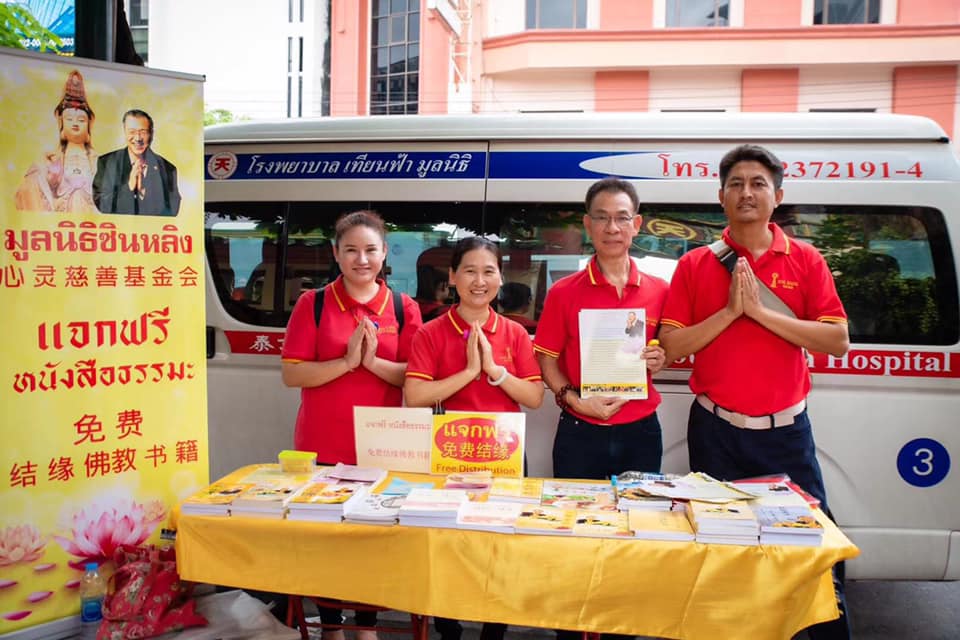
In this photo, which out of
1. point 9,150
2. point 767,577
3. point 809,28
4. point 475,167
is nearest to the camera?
point 767,577

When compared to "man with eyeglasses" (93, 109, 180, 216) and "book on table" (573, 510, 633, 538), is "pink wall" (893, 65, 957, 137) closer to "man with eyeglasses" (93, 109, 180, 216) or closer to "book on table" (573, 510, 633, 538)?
"book on table" (573, 510, 633, 538)

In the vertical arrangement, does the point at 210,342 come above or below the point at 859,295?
below

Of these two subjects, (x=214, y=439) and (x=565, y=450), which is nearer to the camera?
(x=565, y=450)

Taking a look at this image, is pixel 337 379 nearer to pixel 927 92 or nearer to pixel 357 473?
pixel 357 473

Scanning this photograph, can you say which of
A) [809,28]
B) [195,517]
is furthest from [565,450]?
[809,28]

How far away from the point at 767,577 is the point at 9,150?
9.36 feet

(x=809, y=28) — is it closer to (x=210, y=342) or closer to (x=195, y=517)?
(x=210, y=342)

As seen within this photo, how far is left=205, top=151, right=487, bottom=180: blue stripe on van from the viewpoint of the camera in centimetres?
408

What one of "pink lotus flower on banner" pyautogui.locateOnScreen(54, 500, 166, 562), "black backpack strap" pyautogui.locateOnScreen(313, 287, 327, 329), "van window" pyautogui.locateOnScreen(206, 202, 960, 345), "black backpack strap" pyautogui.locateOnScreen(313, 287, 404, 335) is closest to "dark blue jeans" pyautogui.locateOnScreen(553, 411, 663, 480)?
"black backpack strap" pyautogui.locateOnScreen(313, 287, 404, 335)

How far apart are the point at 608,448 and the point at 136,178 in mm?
2113

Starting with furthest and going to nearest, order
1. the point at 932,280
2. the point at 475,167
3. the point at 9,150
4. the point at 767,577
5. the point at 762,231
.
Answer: the point at 475,167 → the point at 932,280 → the point at 762,231 → the point at 9,150 → the point at 767,577

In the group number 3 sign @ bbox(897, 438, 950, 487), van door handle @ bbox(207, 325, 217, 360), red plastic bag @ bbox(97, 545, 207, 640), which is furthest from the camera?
van door handle @ bbox(207, 325, 217, 360)

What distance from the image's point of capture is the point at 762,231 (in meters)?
3.15

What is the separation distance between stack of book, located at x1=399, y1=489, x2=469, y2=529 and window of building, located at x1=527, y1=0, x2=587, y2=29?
1775 cm
